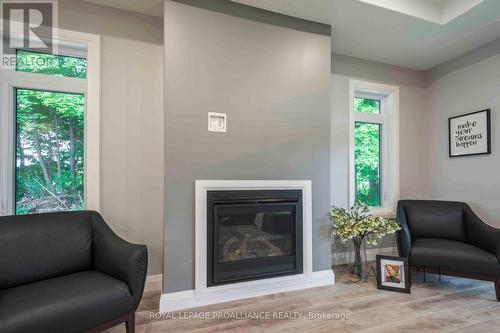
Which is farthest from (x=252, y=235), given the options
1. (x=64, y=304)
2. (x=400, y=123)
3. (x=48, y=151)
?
(x=400, y=123)

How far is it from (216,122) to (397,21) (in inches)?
83.5

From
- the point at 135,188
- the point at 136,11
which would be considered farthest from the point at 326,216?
the point at 136,11

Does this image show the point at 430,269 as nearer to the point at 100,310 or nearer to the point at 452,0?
the point at 452,0

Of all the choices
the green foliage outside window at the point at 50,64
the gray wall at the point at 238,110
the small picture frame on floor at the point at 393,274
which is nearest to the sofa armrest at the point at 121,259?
the gray wall at the point at 238,110

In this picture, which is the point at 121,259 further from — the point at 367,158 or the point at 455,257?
the point at 367,158

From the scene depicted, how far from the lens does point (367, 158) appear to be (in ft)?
11.3

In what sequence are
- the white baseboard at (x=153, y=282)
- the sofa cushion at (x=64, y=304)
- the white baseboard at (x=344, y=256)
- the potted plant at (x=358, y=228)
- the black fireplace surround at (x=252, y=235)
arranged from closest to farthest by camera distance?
the sofa cushion at (x=64, y=304) < the black fireplace surround at (x=252, y=235) < the white baseboard at (x=153, y=282) < the potted plant at (x=358, y=228) < the white baseboard at (x=344, y=256)

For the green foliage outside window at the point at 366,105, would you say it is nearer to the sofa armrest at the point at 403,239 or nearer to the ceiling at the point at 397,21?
the ceiling at the point at 397,21

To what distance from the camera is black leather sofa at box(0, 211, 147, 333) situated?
1320mm

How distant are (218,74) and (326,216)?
70.4 inches

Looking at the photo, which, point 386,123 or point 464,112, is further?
point 386,123

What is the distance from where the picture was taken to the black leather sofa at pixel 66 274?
1320mm

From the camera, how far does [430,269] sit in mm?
2420

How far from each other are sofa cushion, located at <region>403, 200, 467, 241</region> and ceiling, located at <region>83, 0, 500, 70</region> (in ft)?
6.25
